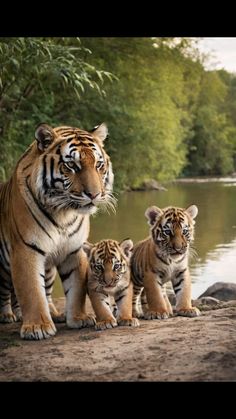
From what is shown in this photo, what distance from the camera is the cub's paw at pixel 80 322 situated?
3.90m

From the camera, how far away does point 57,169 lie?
3.60m

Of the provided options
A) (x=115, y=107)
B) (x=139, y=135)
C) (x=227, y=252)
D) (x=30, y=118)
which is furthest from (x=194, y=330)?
(x=139, y=135)

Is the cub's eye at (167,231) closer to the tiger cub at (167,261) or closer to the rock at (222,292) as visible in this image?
the tiger cub at (167,261)

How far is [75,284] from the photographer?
13.0ft

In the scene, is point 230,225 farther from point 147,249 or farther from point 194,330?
point 194,330

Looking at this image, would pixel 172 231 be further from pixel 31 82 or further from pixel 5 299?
pixel 31 82

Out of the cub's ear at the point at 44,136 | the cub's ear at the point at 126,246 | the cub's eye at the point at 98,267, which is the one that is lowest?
the cub's eye at the point at 98,267

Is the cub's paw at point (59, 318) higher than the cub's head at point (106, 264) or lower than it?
lower

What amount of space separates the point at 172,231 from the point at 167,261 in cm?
20

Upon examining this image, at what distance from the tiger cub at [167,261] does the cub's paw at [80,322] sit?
16.9 inches

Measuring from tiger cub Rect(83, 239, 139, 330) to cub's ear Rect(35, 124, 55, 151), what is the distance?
662 millimetres

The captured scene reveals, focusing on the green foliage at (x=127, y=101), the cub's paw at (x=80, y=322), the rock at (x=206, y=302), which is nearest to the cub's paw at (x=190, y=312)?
the cub's paw at (x=80, y=322)

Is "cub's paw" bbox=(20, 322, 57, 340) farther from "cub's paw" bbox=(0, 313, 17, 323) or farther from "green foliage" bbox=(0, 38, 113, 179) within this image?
"green foliage" bbox=(0, 38, 113, 179)

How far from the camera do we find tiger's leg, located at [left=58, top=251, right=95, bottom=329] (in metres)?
3.94
